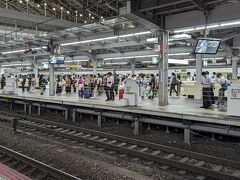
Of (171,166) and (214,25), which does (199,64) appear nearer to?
(214,25)

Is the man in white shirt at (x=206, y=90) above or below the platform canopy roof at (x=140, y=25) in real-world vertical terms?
below

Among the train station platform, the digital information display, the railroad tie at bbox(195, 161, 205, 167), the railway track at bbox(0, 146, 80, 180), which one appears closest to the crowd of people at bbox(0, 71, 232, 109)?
the digital information display

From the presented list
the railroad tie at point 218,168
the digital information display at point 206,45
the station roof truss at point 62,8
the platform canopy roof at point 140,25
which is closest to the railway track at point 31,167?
the railroad tie at point 218,168

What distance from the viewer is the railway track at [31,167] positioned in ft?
21.0

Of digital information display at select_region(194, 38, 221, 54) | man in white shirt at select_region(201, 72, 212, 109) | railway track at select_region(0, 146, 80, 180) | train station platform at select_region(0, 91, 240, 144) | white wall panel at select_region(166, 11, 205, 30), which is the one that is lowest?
railway track at select_region(0, 146, 80, 180)

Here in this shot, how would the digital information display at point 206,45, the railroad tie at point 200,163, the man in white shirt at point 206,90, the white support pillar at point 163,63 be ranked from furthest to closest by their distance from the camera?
1. the white support pillar at point 163,63
2. the man in white shirt at point 206,90
3. the digital information display at point 206,45
4. the railroad tie at point 200,163

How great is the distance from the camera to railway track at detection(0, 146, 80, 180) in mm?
6391

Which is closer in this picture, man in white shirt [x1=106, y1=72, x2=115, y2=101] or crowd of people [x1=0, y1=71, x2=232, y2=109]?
crowd of people [x1=0, y1=71, x2=232, y2=109]

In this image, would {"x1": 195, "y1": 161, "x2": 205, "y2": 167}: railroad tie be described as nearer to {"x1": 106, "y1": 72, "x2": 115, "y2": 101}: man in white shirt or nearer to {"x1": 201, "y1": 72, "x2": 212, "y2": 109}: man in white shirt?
{"x1": 201, "y1": 72, "x2": 212, "y2": 109}: man in white shirt

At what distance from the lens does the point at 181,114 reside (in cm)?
943

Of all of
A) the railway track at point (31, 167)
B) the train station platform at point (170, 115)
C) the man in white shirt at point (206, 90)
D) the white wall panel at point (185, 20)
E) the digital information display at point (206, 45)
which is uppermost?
the white wall panel at point (185, 20)

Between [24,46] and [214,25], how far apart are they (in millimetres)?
16434

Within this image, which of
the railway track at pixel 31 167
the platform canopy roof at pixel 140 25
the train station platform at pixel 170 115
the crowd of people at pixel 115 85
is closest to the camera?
the railway track at pixel 31 167

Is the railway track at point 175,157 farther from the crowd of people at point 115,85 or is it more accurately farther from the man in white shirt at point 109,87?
the man in white shirt at point 109,87
